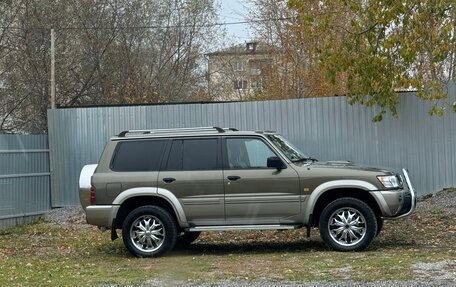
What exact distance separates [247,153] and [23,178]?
6.97 m

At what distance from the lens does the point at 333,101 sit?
1655cm

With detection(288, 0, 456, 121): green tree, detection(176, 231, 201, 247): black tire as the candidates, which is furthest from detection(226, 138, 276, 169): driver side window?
detection(288, 0, 456, 121): green tree

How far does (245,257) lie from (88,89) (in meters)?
17.6

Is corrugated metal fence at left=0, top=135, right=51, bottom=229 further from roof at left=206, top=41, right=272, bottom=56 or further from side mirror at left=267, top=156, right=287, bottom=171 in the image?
roof at left=206, top=41, right=272, bottom=56

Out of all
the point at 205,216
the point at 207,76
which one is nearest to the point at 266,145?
the point at 205,216

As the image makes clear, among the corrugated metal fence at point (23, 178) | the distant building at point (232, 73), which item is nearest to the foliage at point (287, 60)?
the distant building at point (232, 73)

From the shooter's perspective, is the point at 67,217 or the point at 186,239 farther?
the point at 67,217

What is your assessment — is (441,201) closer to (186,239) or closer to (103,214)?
(186,239)

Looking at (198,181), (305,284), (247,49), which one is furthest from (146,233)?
(247,49)

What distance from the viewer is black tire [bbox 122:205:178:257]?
1138cm

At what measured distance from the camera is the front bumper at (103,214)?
1141 cm

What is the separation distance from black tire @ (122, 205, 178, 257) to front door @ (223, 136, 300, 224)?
3.14 feet

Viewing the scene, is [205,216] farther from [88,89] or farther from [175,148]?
[88,89]

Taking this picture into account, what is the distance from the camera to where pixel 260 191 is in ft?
36.7
